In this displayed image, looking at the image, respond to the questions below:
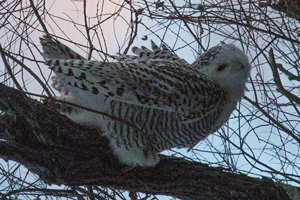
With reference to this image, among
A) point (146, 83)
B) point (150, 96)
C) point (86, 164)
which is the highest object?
point (146, 83)

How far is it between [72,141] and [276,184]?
1.63 meters

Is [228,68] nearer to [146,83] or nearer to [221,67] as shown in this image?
[221,67]

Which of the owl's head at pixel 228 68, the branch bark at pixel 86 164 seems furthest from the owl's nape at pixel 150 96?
the branch bark at pixel 86 164

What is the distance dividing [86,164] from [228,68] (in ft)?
4.64

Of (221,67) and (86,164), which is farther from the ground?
(221,67)

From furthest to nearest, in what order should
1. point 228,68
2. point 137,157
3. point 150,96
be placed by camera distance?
point 228,68, point 137,157, point 150,96

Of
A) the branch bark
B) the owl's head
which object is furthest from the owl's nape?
the branch bark

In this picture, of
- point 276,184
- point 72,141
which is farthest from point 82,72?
point 276,184

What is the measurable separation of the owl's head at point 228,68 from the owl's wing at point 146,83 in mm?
212

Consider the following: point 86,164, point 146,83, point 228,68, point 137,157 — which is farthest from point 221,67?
point 86,164

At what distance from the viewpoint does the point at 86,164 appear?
300 centimetres

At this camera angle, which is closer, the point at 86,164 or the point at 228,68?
the point at 86,164

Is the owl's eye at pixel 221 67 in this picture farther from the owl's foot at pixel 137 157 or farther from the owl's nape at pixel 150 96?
the owl's foot at pixel 137 157

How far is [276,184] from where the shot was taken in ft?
10.6
